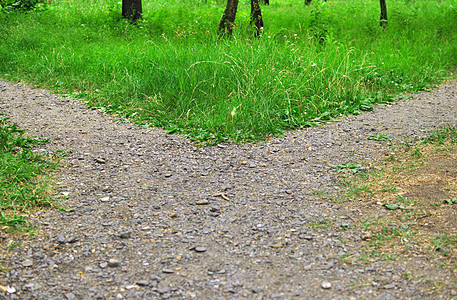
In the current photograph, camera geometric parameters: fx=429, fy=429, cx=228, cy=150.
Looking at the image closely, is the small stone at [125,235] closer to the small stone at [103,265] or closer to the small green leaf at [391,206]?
the small stone at [103,265]

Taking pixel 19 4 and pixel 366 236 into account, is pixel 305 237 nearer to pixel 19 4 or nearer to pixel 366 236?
pixel 366 236

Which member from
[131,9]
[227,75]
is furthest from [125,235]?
[131,9]

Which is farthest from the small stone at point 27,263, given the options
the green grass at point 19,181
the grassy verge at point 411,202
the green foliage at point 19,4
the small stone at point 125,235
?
the green foliage at point 19,4

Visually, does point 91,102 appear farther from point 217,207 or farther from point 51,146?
point 217,207

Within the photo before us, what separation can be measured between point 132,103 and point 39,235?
319 centimetres

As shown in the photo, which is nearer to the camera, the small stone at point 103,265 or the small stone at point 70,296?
the small stone at point 70,296

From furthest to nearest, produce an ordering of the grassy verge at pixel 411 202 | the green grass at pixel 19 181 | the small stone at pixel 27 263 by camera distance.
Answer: the green grass at pixel 19 181
the grassy verge at pixel 411 202
the small stone at pixel 27 263

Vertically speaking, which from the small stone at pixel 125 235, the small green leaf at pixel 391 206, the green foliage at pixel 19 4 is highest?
the green foliage at pixel 19 4

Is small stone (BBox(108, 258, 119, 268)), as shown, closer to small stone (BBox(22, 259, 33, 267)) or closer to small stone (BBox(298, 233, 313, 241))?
small stone (BBox(22, 259, 33, 267))

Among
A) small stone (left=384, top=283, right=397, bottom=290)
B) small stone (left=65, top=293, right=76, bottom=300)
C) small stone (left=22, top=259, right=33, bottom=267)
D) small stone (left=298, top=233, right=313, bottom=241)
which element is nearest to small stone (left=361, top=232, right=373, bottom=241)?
small stone (left=298, top=233, right=313, bottom=241)

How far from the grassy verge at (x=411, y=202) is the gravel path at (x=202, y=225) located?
5.2 inches

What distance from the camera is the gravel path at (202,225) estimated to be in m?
2.47

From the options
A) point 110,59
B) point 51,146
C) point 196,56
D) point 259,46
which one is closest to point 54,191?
point 51,146

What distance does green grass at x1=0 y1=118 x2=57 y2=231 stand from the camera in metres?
3.18
